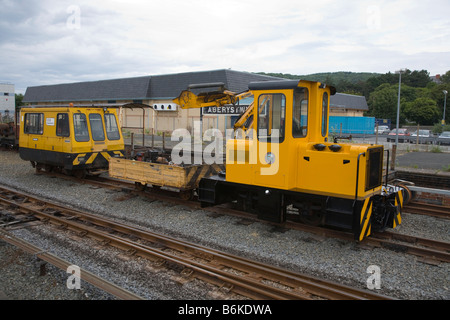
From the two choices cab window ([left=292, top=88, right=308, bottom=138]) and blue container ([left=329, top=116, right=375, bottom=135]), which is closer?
cab window ([left=292, top=88, right=308, bottom=138])

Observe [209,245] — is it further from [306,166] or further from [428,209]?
[428,209]

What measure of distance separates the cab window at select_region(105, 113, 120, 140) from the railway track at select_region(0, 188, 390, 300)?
4.96 metres

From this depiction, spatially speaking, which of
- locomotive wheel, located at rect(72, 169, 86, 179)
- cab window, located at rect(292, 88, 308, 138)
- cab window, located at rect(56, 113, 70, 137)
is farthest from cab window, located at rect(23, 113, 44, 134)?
cab window, located at rect(292, 88, 308, 138)

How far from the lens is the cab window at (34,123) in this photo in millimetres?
13148

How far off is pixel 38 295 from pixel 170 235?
3.02 metres

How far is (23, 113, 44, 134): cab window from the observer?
13.1 meters

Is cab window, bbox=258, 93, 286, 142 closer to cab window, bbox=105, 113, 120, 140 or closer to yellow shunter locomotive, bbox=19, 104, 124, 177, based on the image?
yellow shunter locomotive, bbox=19, 104, 124, 177

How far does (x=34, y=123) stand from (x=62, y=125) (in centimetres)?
213

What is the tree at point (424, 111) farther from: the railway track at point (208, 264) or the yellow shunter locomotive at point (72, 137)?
the railway track at point (208, 264)

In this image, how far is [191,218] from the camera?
28.3 ft

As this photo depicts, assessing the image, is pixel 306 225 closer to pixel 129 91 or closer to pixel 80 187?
pixel 80 187

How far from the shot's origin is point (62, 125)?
12.2 metres

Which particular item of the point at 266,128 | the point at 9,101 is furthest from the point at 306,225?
the point at 9,101

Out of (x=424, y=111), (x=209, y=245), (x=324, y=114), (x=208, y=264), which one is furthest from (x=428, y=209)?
(x=424, y=111)
